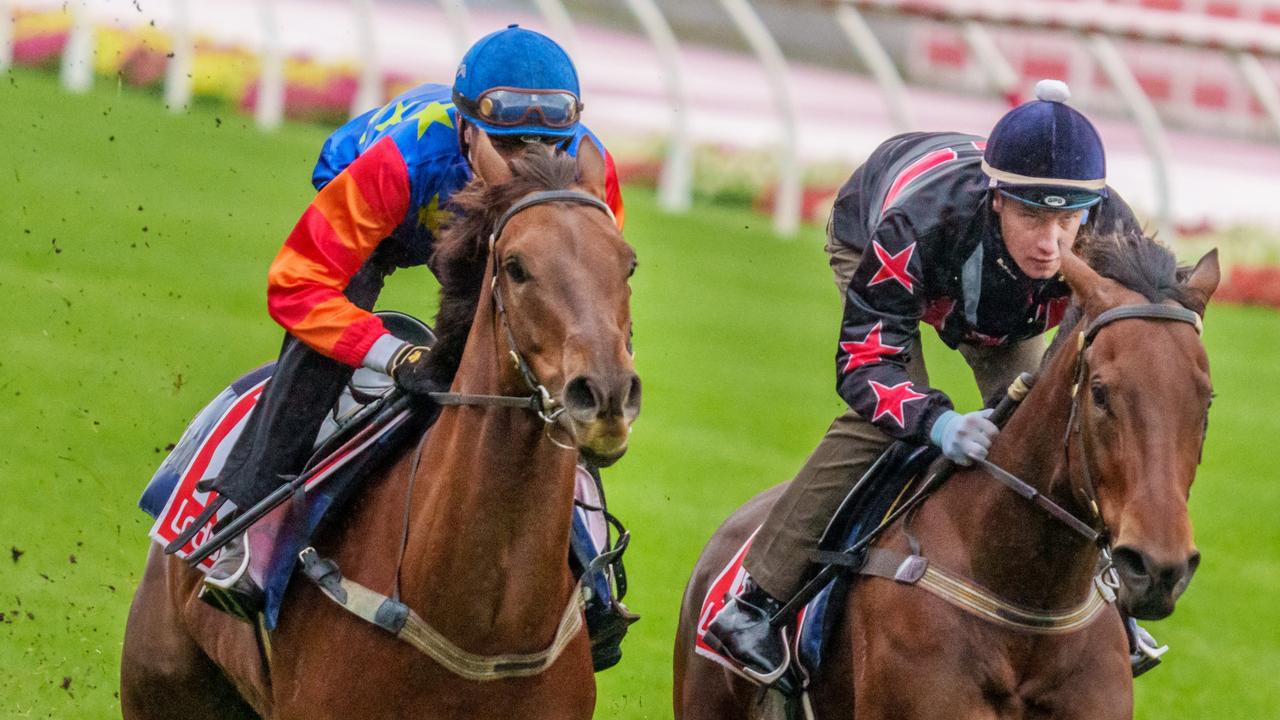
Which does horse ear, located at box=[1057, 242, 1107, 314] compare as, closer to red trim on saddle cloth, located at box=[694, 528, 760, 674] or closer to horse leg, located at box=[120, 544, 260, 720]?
red trim on saddle cloth, located at box=[694, 528, 760, 674]

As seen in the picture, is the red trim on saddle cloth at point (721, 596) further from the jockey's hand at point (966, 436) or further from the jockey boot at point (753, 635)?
the jockey's hand at point (966, 436)

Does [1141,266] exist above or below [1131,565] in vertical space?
above

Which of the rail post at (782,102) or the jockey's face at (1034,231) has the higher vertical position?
the jockey's face at (1034,231)

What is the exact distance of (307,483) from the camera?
4359mm

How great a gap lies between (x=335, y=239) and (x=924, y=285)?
137cm

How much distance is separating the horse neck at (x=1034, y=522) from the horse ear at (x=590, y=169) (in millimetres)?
1035

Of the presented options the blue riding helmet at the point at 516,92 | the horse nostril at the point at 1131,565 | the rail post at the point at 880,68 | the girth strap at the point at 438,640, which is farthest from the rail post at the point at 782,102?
the horse nostril at the point at 1131,565

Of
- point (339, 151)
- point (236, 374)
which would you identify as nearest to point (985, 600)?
point (339, 151)

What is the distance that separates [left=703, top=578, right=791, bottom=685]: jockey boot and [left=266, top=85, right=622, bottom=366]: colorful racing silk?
1.05 m

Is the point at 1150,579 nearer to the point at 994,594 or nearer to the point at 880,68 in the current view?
the point at 994,594

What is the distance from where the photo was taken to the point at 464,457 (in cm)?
396

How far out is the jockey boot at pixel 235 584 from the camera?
4.35 meters

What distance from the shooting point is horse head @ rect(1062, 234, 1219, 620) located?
3574 millimetres

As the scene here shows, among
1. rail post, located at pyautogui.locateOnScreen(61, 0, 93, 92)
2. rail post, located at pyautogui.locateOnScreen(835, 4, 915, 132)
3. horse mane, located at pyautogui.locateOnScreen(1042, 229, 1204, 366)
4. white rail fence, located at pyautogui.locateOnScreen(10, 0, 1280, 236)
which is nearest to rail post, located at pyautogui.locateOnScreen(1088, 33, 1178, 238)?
white rail fence, located at pyautogui.locateOnScreen(10, 0, 1280, 236)
